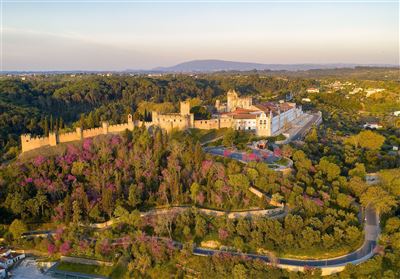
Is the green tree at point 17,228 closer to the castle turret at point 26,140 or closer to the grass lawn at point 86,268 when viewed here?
the grass lawn at point 86,268

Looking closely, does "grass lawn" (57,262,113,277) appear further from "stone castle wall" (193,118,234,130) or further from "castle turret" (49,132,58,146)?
"stone castle wall" (193,118,234,130)

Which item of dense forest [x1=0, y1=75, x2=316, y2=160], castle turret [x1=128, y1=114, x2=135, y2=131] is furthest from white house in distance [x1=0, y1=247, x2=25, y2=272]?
castle turret [x1=128, y1=114, x2=135, y2=131]

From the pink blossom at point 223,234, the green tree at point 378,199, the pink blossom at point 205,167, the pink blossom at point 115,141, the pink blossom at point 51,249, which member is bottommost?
the pink blossom at point 51,249

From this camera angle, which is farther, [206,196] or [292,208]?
[206,196]

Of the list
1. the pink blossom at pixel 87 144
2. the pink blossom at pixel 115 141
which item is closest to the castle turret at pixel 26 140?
the pink blossom at pixel 87 144

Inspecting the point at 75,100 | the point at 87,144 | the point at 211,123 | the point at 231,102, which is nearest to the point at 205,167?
the point at 211,123

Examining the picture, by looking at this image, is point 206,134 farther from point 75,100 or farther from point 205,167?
point 75,100

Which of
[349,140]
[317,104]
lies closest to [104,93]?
[317,104]

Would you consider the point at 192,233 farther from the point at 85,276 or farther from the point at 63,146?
the point at 63,146
